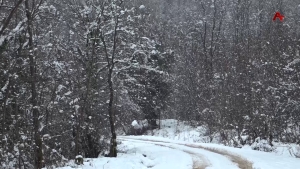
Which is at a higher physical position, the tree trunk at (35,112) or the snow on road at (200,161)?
the tree trunk at (35,112)

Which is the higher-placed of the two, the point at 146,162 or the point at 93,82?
the point at 93,82

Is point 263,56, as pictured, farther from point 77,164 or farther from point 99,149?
point 77,164

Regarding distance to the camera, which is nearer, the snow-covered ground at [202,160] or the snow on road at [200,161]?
the snow on road at [200,161]

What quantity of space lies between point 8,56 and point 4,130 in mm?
2173

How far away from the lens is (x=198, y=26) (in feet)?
165

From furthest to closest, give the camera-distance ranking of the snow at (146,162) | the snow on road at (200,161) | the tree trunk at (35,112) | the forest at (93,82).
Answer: the snow at (146,162), the snow on road at (200,161), the tree trunk at (35,112), the forest at (93,82)

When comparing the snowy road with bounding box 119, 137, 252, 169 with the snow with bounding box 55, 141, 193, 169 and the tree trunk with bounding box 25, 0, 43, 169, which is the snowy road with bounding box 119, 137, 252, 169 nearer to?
the snow with bounding box 55, 141, 193, 169

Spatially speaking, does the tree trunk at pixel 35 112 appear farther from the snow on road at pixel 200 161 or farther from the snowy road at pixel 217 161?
the snowy road at pixel 217 161

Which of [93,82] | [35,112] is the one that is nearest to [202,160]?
[93,82]

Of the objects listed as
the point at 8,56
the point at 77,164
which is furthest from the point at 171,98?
the point at 8,56

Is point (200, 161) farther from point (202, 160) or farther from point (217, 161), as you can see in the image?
point (217, 161)

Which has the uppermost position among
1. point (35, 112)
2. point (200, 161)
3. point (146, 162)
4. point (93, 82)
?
point (93, 82)

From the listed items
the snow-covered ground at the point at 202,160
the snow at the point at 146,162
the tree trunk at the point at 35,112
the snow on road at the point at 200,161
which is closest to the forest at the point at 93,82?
the tree trunk at the point at 35,112

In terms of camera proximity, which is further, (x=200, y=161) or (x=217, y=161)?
(x=200, y=161)
